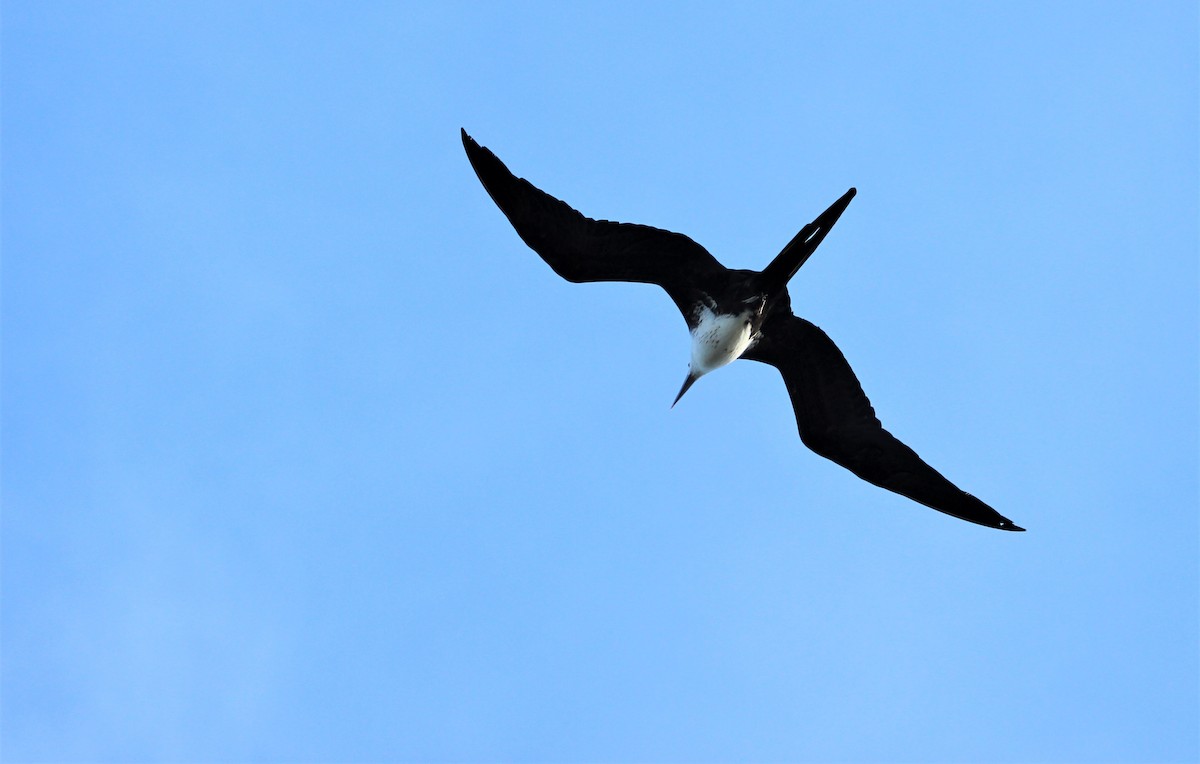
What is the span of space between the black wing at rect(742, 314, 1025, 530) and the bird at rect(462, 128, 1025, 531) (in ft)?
0.04

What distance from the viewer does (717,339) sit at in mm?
13562

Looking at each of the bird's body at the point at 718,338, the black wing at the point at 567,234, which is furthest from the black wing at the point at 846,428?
the black wing at the point at 567,234

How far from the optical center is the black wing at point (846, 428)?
1417 centimetres

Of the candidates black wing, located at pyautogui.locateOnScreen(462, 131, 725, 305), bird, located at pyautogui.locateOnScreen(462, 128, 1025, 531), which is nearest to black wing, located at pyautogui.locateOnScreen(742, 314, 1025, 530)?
bird, located at pyautogui.locateOnScreen(462, 128, 1025, 531)

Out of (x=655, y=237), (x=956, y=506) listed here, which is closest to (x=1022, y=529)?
(x=956, y=506)

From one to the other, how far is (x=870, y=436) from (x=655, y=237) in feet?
12.6

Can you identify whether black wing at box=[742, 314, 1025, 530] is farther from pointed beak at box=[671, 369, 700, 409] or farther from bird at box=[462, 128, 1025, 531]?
pointed beak at box=[671, 369, 700, 409]

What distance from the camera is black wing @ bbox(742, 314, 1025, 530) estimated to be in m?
14.2

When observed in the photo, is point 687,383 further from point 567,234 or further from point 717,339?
point 567,234

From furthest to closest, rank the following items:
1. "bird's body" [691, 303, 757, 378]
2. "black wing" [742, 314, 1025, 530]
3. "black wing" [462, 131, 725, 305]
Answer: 1. "black wing" [742, 314, 1025, 530]
2. "bird's body" [691, 303, 757, 378]
3. "black wing" [462, 131, 725, 305]

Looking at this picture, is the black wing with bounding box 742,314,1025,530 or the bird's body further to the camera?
the black wing with bounding box 742,314,1025,530

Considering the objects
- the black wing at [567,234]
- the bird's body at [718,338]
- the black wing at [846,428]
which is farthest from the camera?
the black wing at [846,428]

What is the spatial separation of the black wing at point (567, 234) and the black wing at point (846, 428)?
194 centimetres

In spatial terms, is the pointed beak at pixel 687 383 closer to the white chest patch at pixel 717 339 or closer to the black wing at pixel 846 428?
the white chest patch at pixel 717 339
